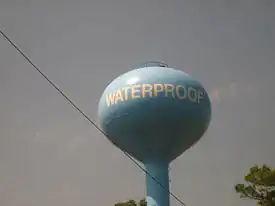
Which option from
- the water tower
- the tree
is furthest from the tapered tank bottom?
the tree

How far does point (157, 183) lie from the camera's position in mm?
17359

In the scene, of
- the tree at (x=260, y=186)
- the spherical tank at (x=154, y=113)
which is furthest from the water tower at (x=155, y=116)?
the tree at (x=260, y=186)

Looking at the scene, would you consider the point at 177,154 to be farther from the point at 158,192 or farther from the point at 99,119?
the point at 99,119

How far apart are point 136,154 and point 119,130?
1.25 meters

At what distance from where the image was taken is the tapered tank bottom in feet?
56.3

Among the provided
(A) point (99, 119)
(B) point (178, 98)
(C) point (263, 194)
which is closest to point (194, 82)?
(B) point (178, 98)

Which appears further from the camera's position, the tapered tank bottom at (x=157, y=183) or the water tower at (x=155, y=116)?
the tapered tank bottom at (x=157, y=183)

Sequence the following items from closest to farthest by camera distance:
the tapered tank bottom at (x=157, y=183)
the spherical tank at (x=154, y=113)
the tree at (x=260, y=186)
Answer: the spherical tank at (x=154, y=113) → the tapered tank bottom at (x=157, y=183) → the tree at (x=260, y=186)

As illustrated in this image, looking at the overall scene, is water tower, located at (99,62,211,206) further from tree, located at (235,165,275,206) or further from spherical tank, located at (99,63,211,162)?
tree, located at (235,165,275,206)

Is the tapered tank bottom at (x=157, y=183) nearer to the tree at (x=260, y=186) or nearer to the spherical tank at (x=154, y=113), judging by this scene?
the spherical tank at (x=154, y=113)

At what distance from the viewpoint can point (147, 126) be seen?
16219 millimetres

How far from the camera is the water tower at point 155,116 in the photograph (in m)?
16.3

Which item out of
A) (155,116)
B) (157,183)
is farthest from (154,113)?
(157,183)

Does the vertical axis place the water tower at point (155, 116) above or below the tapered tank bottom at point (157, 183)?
above
